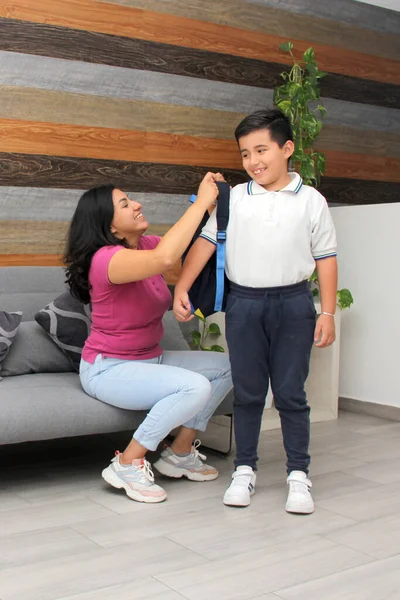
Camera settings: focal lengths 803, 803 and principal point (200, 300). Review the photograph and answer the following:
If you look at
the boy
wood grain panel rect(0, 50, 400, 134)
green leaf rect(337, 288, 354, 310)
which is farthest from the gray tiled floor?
wood grain panel rect(0, 50, 400, 134)

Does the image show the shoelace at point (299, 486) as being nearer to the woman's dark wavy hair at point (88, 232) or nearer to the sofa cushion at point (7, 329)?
the woman's dark wavy hair at point (88, 232)

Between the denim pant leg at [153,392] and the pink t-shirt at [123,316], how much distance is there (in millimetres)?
64

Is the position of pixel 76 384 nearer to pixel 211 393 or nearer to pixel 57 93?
pixel 211 393

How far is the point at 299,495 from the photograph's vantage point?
2486mm

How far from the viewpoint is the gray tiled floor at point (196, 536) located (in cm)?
191

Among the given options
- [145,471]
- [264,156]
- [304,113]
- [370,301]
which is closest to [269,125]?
[264,156]

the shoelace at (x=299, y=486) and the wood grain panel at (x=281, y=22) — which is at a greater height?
the wood grain panel at (x=281, y=22)

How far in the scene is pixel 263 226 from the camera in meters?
2.50

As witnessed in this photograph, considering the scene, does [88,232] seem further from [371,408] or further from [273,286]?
[371,408]

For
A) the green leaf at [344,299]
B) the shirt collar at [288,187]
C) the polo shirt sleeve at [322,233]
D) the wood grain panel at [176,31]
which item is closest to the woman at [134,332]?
the shirt collar at [288,187]

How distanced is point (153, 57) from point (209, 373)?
1.74m

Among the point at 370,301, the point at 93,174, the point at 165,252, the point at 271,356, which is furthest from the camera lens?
the point at 370,301

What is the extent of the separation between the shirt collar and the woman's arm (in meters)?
0.12

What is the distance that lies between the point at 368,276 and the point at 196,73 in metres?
1.35
